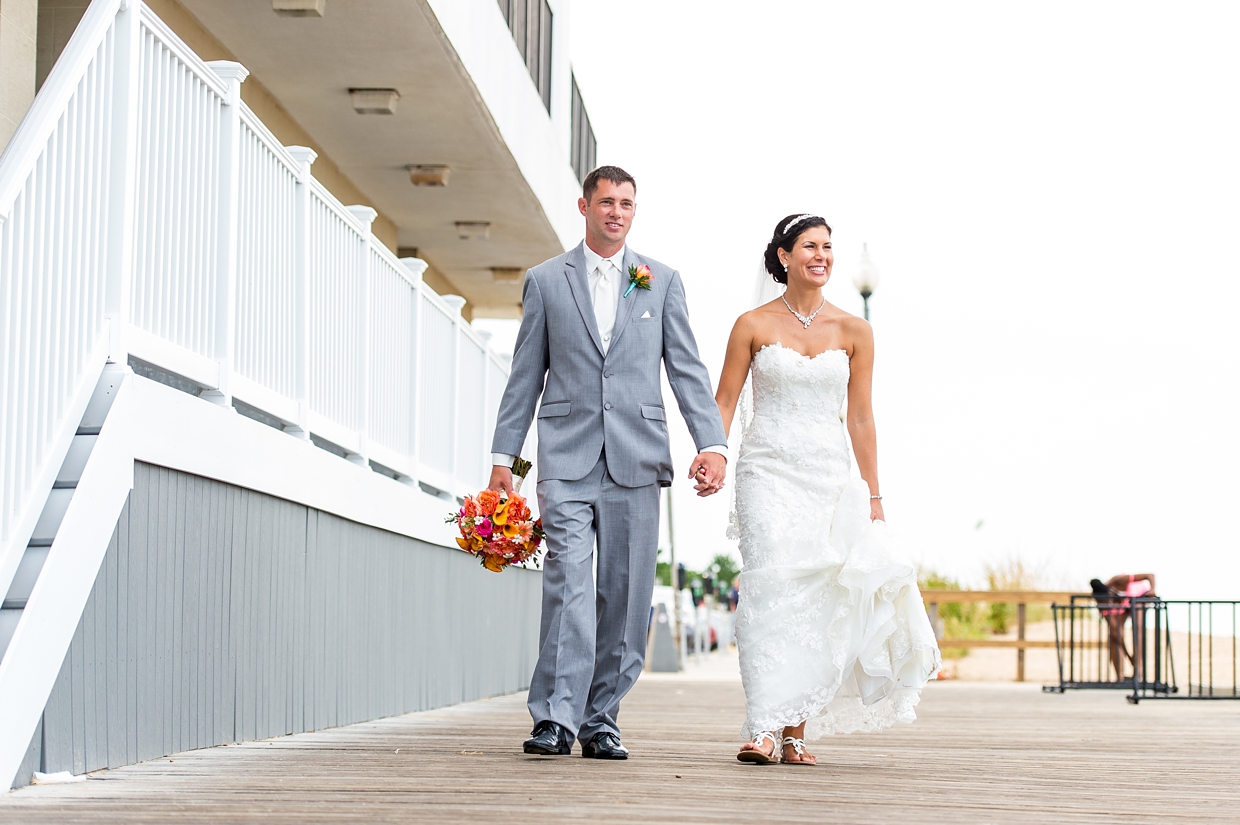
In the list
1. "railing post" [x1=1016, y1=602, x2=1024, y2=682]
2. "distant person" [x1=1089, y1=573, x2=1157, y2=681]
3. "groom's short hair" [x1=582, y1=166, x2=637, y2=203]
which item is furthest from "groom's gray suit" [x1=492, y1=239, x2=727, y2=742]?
"railing post" [x1=1016, y1=602, x2=1024, y2=682]

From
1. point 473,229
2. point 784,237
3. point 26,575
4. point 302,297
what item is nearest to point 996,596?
point 473,229

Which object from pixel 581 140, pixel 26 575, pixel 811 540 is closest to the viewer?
pixel 26 575

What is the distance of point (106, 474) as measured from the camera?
535 centimetres

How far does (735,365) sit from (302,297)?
2.52 meters

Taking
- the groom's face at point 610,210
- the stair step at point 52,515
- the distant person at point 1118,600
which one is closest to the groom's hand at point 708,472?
the groom's face at point 610,210

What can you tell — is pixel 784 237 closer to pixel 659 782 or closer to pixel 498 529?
pixel 498 529

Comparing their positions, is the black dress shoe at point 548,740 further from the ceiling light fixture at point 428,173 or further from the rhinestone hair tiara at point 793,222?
the ceiling light fixture at point 428,173

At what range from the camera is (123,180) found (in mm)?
5688

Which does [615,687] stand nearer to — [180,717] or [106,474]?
[180,717]

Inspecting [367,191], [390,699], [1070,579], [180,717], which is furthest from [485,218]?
[1070,579]

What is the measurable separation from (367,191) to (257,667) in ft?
28.3

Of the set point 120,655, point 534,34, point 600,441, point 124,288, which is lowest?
point 120,655

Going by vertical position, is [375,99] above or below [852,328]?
above

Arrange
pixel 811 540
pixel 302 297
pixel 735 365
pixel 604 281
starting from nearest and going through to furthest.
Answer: pixel 604 281 < pixel 811 540 < pixel 735 365 < pixel 302 297
